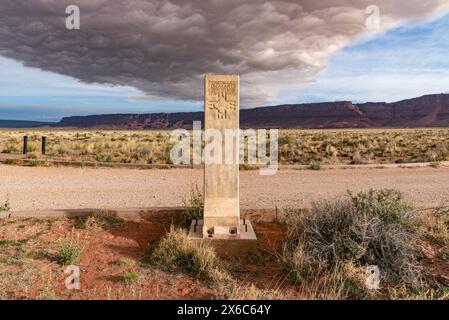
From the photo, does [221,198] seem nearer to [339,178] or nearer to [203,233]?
[203,233]

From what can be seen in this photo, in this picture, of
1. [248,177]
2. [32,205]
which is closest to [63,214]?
[32,205]

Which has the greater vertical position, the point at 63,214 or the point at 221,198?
the point at 221,198

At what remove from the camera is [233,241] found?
18.5 feet

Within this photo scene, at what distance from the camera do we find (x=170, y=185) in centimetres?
1180

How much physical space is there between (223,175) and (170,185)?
615 centimetres

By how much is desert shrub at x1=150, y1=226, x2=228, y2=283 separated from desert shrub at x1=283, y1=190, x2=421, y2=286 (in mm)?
967

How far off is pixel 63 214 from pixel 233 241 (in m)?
3.47

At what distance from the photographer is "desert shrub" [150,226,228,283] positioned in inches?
190

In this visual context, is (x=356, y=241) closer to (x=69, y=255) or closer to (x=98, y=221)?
(x=69, y=255)

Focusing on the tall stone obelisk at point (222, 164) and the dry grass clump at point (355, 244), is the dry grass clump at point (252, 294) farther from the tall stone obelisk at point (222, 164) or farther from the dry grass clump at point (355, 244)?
the tall stone obelisk at point (222, 164)

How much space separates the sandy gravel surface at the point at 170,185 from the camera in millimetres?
9219

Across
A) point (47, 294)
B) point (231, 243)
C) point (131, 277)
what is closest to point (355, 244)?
point (231, 243)

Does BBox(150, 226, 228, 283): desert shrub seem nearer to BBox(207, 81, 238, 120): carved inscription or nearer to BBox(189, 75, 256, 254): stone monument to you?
BBox(189, 75, 256, 254): stone monument

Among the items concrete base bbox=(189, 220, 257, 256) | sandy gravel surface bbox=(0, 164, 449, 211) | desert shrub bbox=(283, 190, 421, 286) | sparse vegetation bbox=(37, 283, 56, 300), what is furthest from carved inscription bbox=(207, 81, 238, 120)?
sandy gravel surface bbox=(0, 164, 449, 211)
